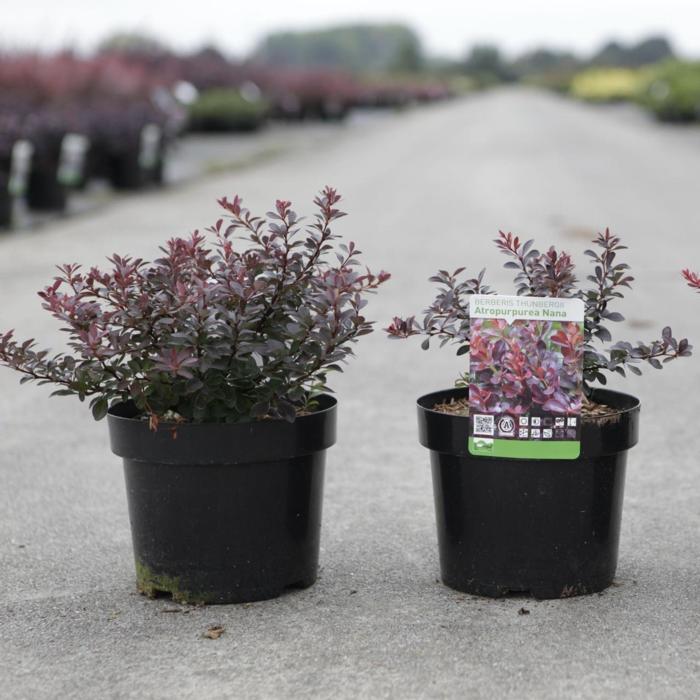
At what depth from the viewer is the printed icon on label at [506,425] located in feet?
11.6

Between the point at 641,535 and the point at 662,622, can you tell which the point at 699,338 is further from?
the point at 662,622

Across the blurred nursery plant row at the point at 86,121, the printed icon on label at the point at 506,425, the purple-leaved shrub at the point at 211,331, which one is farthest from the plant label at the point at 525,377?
the blurred nursery plant row at the point at 86,121

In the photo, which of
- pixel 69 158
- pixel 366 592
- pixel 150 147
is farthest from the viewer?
pixel 150 147

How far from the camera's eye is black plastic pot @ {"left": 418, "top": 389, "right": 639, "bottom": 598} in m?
3.60

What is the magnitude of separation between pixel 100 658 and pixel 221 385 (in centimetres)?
79

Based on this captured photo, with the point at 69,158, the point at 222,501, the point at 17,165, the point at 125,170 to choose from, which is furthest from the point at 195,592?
the point at 125,170

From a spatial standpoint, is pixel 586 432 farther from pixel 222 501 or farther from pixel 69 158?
pixel 69 158

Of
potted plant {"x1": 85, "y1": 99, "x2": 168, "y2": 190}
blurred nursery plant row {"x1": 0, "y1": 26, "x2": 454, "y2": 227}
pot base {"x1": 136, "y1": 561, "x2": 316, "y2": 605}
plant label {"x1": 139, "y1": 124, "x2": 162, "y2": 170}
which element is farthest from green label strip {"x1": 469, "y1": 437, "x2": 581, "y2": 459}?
plant label {"x1": 139, "y1": 124, "x2": 162, "y2": 170}

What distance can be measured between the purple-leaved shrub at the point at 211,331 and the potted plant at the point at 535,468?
0.27m

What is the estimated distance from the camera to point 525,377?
351 cm

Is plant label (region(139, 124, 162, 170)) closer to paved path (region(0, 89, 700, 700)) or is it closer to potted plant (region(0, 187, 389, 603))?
paved path (region(0, 89, 700, 700))

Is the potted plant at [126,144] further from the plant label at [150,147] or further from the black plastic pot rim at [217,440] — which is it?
the black plastic pot rim at [217,440]

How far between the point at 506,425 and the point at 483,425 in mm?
62

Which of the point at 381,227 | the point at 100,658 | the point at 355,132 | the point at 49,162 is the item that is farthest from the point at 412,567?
the point at 355,132
